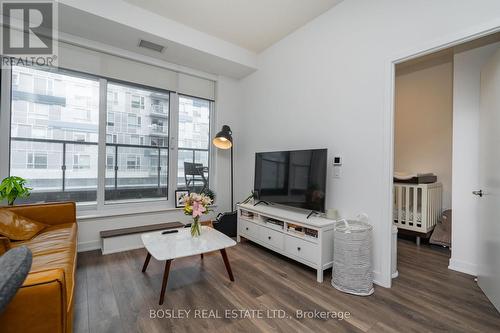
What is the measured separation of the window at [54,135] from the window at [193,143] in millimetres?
1189

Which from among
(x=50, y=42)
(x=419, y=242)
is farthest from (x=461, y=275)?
(x=50, y=42)

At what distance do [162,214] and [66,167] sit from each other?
4.56 feet

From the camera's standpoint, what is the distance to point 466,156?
2.47 m

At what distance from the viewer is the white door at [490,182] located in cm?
183

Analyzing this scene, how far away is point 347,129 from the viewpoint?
252 centimetres

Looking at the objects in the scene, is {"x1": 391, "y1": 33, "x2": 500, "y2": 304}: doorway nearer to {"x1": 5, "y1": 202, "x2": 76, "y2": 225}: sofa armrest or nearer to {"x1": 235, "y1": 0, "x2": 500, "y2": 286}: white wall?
{"x1": 235, "y1": 0, "x2": 500, "y2": 286}: white wall

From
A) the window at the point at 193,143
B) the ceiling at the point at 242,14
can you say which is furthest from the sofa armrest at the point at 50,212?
the ceiling at the point at 242,14

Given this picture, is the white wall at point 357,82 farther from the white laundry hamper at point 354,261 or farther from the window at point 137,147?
the window at point 137,147

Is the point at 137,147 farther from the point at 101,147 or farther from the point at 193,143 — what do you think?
the point at 193,143

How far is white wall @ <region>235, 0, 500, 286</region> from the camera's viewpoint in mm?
2002

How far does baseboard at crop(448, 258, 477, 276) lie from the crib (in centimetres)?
75

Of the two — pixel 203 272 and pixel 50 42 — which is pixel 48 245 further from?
pixel 50 42

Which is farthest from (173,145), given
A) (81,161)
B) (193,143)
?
(81,161)

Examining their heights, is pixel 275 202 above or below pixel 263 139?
below
